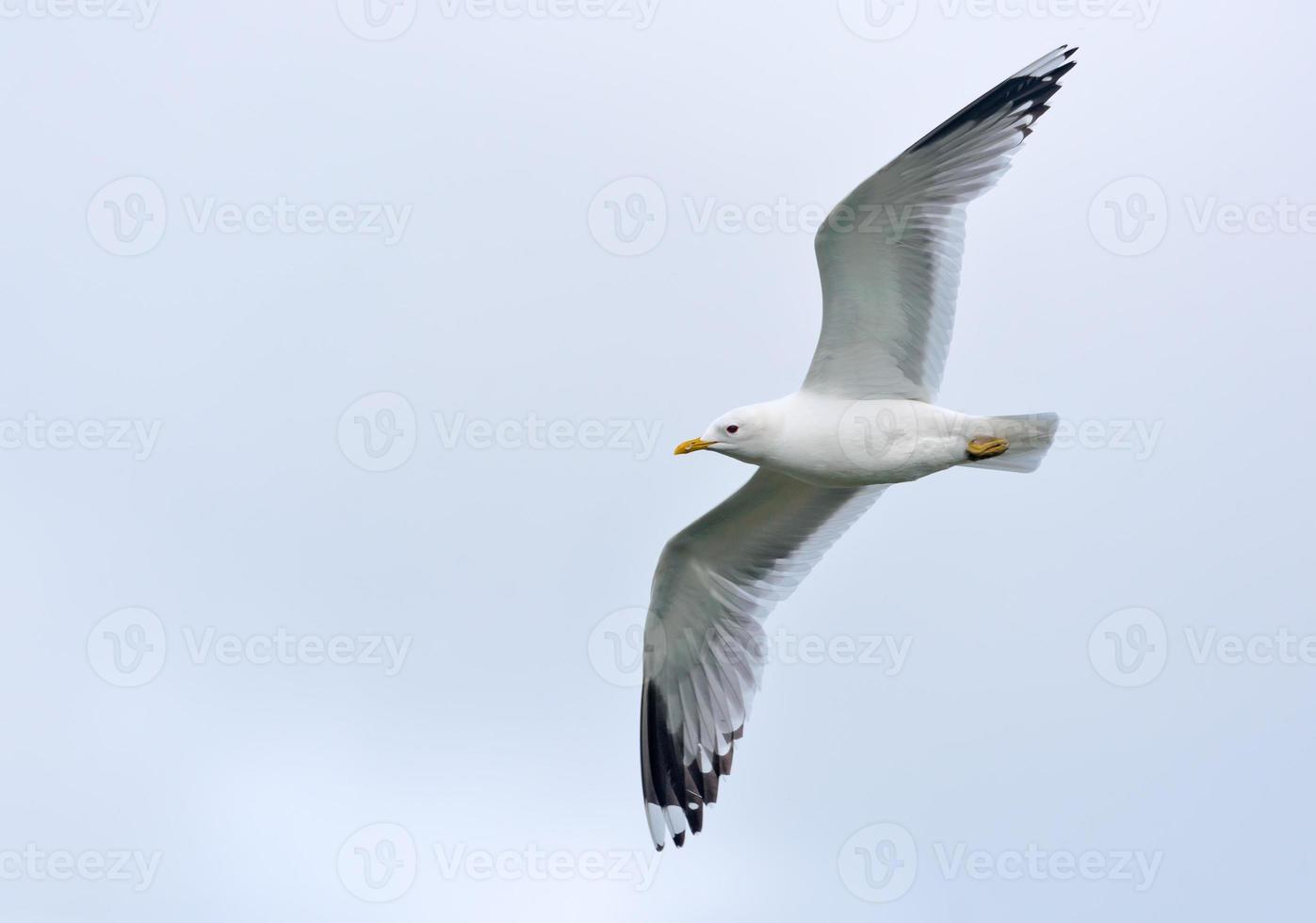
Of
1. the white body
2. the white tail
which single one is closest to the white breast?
the white body

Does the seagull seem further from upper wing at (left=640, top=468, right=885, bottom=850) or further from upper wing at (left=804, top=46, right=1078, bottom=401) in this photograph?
upper wing at (left=640, top=468, right=885, bottom=850)

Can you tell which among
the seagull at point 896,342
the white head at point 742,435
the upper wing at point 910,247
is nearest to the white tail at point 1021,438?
the seagull at point 896,342

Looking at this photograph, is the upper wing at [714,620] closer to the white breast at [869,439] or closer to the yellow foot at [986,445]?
the white breast at [869,439]

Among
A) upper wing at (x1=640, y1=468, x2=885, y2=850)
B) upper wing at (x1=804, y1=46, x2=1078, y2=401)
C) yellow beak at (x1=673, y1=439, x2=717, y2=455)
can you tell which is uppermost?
upper wing at (x1=804, y1=46, x2=1078, y2=401)

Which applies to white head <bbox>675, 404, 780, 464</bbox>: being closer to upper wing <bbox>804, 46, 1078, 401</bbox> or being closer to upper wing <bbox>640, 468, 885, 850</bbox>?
upper wing <bbox>804, 46, 1078, 401</bbox>

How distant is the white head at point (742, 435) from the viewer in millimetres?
10305

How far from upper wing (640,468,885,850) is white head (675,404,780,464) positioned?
1053mm

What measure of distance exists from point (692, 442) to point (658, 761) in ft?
9.78

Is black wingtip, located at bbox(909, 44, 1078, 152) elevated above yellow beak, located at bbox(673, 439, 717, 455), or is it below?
above

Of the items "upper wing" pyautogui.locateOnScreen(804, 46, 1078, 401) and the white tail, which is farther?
the white tail

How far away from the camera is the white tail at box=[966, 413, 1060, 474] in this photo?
33.8ft

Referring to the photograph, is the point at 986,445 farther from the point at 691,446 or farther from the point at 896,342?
the point at 691,446

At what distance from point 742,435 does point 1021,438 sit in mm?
1641

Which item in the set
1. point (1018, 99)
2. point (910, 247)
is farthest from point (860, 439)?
point (1018, 99)
